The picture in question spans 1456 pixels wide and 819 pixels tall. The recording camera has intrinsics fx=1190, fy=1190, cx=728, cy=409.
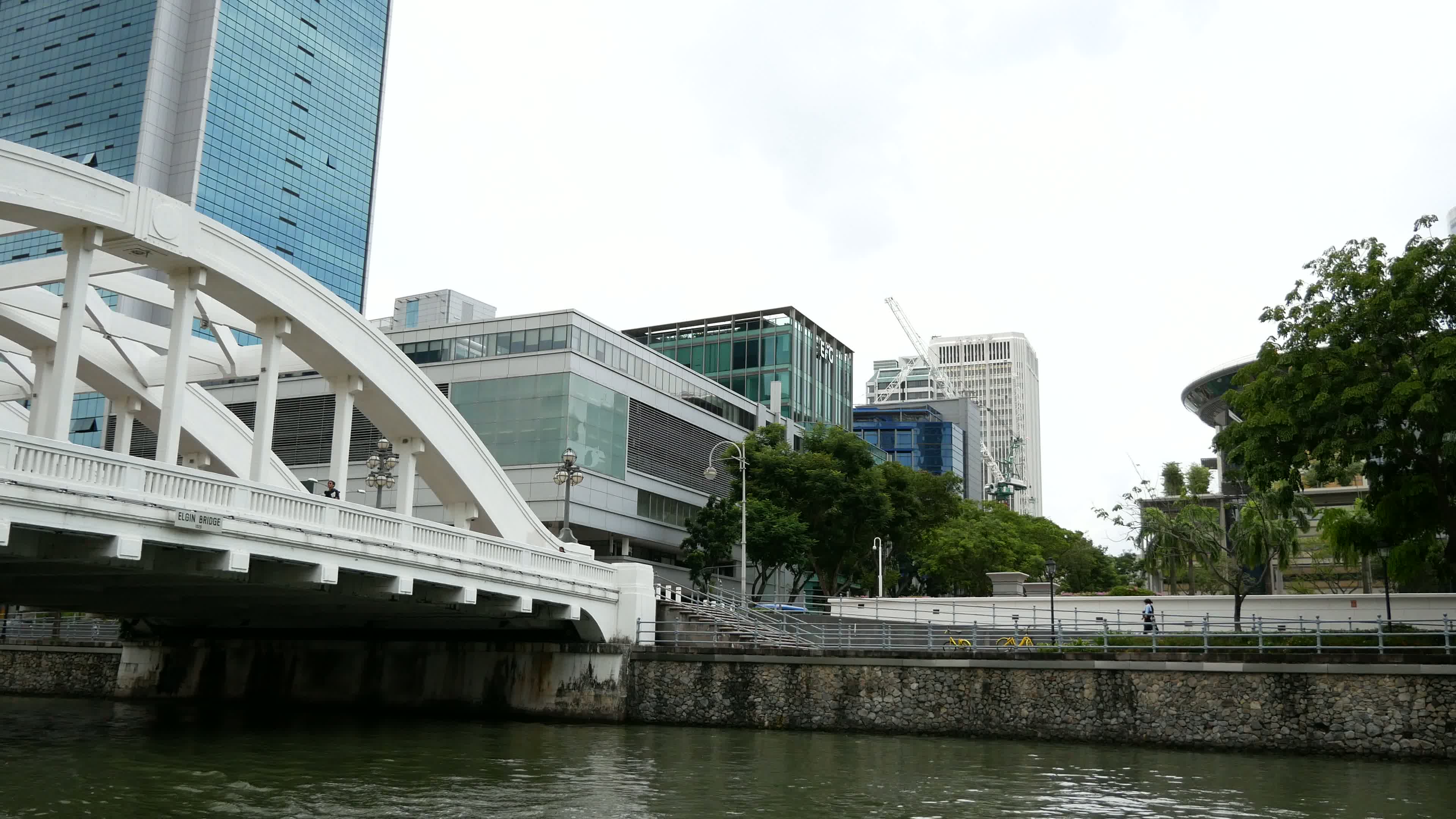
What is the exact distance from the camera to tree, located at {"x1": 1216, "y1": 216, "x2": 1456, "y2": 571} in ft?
85.3

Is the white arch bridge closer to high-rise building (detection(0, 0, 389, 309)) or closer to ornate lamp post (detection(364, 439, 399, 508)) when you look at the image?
ornate lamp post (detection(364, 439, 399, 508))

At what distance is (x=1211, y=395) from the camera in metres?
85.5

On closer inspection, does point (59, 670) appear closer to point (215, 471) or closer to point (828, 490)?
point (215, 471)

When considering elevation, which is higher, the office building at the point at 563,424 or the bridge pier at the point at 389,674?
the office building at the point at 563,424

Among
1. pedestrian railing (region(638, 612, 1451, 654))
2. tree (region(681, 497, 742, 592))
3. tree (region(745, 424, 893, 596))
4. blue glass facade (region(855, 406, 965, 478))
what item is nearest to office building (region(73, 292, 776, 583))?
tree (region(681, 497, 742, 592))

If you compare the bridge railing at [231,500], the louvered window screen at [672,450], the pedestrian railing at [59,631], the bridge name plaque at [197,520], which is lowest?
the pedestrian railing at [59,631]

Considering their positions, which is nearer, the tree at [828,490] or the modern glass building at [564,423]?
the modern glass building at [564,423]

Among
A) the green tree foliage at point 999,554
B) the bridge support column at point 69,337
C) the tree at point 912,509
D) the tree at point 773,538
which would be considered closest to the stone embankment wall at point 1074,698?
the bridge support column at point 69,337

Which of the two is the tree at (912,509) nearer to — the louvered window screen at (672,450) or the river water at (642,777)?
the louvered window screen at (672,450)

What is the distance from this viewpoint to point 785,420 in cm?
7525

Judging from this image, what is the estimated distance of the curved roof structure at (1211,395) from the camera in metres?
81.0

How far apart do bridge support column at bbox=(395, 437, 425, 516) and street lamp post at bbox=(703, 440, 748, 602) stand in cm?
1456

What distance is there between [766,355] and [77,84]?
7463 centimetres

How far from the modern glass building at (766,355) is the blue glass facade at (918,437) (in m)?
76.2
